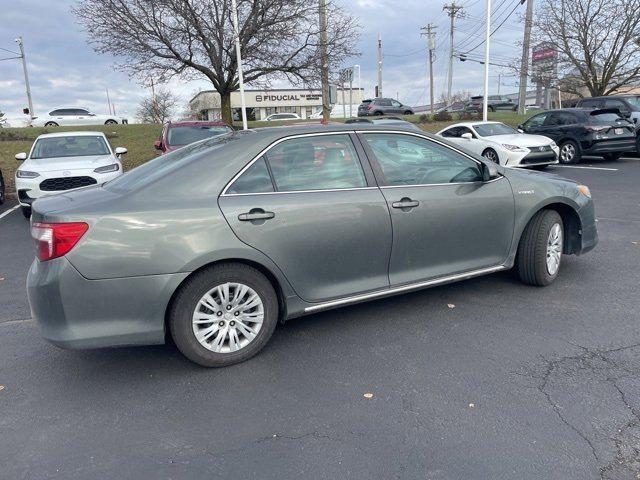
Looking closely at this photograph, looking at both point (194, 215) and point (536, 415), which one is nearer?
point (536, 415)

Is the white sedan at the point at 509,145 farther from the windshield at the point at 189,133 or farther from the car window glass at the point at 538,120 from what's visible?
the windshield at the point at 189,133

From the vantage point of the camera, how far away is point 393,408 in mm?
2824

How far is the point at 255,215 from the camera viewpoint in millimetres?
3252

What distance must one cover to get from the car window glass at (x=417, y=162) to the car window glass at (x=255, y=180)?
881 millimetres

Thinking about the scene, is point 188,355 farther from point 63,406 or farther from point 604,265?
point 604,265

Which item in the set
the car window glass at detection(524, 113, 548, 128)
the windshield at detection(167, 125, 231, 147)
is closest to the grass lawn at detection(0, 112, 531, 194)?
the windshield at detection(167, 125, 231, 147)

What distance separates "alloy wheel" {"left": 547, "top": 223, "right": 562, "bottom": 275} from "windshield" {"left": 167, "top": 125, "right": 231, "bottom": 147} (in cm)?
811

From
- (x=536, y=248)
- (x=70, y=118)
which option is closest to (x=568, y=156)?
(x=536, y=248)

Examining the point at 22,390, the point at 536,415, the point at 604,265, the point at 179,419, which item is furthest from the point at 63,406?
the point at 604,265

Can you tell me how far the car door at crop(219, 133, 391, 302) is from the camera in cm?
329

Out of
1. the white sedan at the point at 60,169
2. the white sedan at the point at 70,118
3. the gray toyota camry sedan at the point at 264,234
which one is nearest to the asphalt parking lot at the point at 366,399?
the gray toyota camry sedan at the point at 264,234

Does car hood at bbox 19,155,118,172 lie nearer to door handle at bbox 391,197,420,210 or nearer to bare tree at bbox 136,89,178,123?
door handle at bbox 391,197,420,210

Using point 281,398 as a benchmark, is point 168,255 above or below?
above

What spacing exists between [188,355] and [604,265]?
4.32 meters
